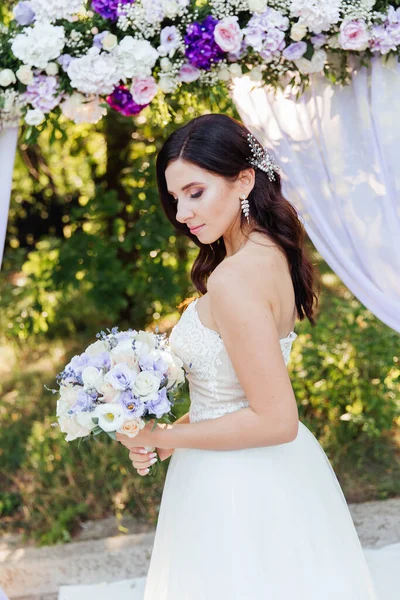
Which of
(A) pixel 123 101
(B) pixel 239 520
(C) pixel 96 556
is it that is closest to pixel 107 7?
(A) pixel 123 101

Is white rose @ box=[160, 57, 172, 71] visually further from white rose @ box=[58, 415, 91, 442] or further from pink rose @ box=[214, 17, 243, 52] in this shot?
white rose @ box=[58, 415, 91, 442]

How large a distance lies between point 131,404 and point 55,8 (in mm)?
1524

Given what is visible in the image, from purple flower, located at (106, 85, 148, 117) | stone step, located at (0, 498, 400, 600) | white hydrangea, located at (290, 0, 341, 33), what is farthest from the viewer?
stone step, located at (0, 498, 400, 600)

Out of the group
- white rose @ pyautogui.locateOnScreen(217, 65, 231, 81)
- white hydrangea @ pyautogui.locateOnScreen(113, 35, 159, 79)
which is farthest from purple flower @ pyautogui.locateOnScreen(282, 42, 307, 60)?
white hydrangea @ pyautogui.locateOnScreen(113, 35, 159, 79)

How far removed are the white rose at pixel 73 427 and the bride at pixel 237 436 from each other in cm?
17

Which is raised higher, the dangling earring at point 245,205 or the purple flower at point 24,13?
the purple flower at point 24,13

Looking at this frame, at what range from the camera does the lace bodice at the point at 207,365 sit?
2070 mm

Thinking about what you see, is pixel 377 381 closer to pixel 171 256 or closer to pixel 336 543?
pixel 171 256

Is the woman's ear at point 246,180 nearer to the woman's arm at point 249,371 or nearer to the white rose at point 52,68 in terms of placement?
the woman's arm at point 249,371

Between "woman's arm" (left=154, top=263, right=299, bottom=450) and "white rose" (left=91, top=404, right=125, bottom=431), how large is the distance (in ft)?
0.66

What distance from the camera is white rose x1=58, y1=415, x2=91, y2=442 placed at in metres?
1.94

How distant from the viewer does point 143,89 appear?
8.70ft

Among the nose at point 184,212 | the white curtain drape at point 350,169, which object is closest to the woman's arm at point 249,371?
the nose at point 184,212

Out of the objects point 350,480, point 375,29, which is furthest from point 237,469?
point 350,480
